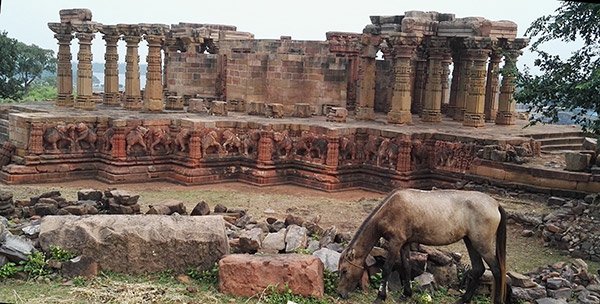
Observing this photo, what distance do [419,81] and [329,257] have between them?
59.8 feet

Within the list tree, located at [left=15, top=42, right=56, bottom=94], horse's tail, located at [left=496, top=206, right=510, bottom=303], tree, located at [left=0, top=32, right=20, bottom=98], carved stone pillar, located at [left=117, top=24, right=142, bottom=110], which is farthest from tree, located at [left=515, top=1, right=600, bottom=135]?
tree, located at [left=15, top=42, right=56, bottom=94]

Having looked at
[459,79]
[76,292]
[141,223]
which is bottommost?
[76,292]

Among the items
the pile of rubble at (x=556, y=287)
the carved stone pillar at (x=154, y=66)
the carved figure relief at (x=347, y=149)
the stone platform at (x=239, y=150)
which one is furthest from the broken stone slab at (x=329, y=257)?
the carved stone pillar at (x=154, y=66)

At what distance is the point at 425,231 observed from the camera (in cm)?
769

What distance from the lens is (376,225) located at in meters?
7.66

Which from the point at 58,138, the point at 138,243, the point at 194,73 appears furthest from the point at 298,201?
the point at 194,73

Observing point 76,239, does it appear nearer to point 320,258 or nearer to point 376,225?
point 320,258

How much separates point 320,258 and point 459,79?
17.7 m

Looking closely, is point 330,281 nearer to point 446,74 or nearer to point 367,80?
point 367,80

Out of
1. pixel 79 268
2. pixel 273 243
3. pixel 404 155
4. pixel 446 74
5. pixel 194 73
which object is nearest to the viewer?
pixel 79 268

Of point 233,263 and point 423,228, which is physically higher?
point 423,228

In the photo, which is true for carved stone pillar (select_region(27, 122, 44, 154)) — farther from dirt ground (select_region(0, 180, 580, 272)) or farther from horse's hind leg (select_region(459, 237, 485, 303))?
horse's hind leg (select_region(459, 237, 485, 303))

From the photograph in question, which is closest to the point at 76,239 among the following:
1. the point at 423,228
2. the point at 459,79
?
the point at 423,228

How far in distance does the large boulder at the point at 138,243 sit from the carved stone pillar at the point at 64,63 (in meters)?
15.6
